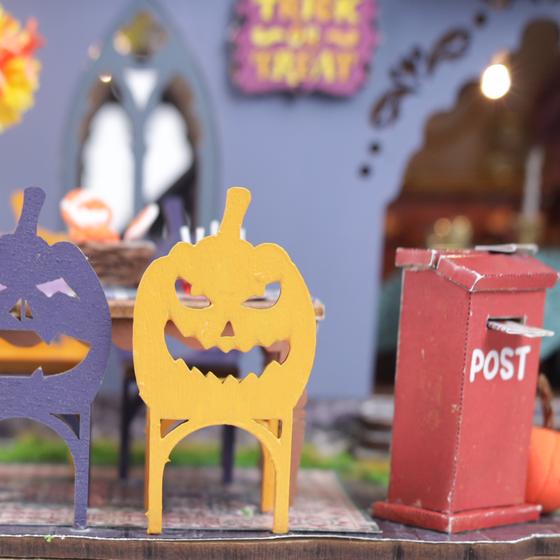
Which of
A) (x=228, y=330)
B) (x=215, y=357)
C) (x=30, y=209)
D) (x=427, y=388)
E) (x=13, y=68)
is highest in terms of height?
(x=13, y=68)

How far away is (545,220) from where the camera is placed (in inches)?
338

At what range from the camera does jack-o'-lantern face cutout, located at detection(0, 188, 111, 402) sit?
3.01 m

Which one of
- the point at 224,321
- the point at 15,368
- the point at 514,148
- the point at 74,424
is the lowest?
the point at 74,424

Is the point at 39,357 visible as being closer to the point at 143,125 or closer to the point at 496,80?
the point at 143,125

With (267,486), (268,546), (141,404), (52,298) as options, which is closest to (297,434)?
(267,486)

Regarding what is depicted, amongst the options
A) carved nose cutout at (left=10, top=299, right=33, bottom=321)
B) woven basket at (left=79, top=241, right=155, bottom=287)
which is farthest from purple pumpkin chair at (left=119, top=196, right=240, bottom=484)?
carved nose cutout at (left=10, top=299, right=33, bottom=321)

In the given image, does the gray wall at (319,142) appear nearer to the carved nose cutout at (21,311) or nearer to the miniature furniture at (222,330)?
the carved nose cutout at (21,311)

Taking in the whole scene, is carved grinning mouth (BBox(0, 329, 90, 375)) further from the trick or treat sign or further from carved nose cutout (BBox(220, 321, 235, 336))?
the trick or treat sign

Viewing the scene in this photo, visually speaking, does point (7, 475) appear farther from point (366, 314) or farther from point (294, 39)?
point (294, 39)

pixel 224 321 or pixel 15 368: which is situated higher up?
pixel 224 321

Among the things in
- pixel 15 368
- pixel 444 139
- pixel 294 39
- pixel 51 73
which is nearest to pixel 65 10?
pixel 51 73

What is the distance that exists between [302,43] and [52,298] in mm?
2749

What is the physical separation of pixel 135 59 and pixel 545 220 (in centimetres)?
515

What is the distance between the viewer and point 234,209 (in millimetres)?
2975
